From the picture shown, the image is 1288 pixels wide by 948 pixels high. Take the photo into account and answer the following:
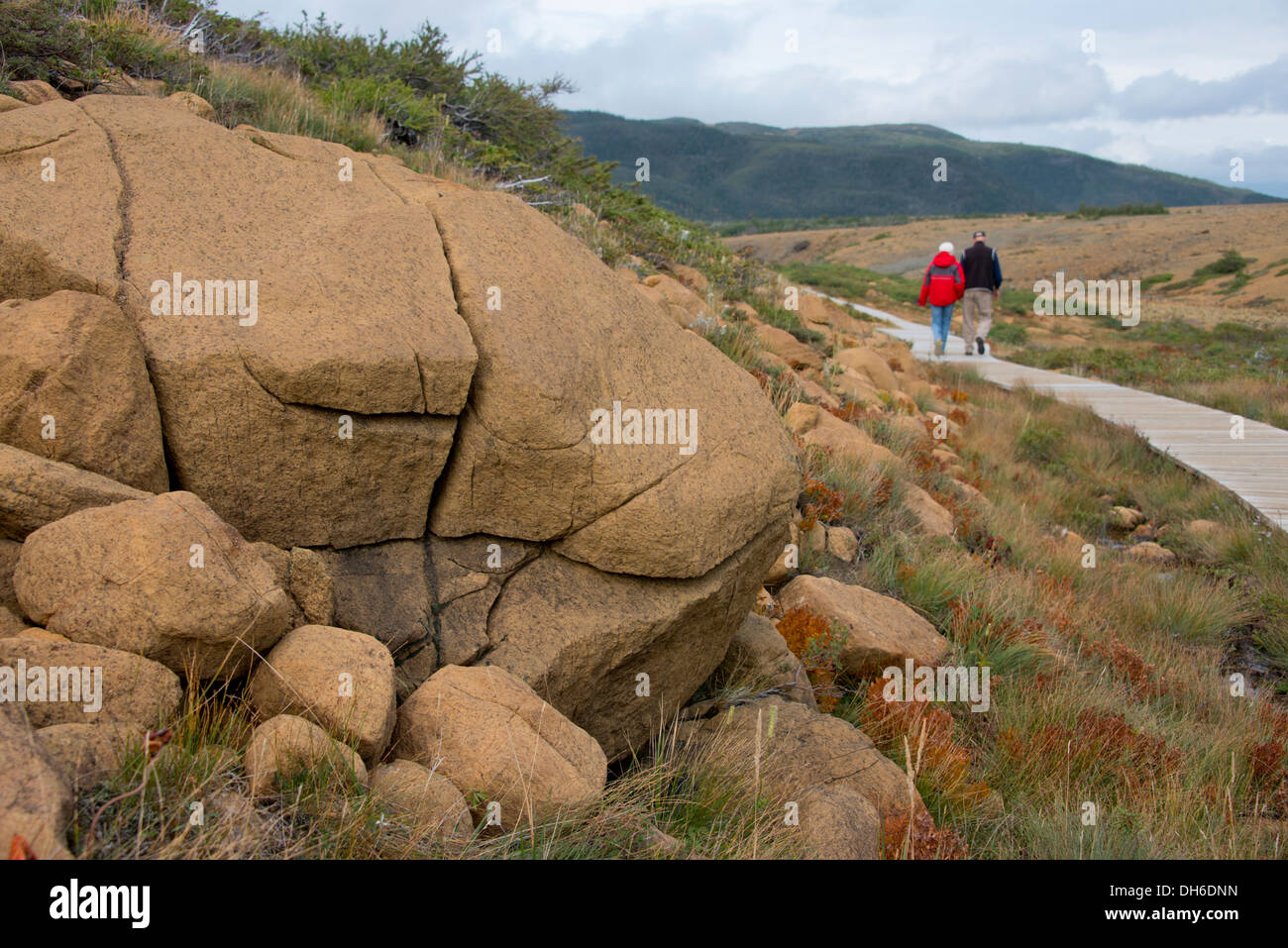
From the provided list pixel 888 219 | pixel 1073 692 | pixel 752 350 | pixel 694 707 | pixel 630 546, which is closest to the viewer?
pixel 630 546

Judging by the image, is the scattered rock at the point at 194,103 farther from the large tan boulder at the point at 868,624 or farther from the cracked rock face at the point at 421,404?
the large tan boulder at the point at 868,624

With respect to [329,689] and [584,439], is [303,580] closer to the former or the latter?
[329,689]

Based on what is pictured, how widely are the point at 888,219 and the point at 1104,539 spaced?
86.2 m

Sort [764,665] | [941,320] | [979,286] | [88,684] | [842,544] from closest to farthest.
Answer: [88,684]
[764,665]
[842,544]
[979,286]
[941,320]

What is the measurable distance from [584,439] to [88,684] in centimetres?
188

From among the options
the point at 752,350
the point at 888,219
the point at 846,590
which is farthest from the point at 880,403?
the point at 888,219

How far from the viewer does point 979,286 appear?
17.6 m

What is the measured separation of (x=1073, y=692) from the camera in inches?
215

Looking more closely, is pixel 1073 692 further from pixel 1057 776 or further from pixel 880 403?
pixel 880 403

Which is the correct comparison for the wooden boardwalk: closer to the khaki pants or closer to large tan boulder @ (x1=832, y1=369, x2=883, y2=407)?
the khaki pants

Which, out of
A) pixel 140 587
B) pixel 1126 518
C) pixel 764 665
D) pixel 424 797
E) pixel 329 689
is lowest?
pixel 1126 518

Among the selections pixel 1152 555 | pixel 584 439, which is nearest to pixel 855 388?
pixel 1152 555

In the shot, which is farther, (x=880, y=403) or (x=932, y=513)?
(x=880, y=403)

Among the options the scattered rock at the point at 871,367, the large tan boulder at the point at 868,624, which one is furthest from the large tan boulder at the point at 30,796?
the scattered rock at the point at 871,367
